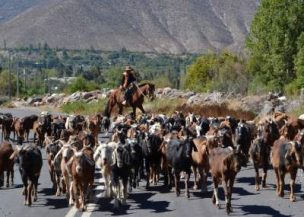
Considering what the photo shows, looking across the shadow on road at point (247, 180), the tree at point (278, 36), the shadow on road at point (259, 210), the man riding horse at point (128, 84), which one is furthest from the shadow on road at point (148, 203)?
the tree at point (278, 36)

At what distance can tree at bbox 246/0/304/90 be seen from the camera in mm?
54438

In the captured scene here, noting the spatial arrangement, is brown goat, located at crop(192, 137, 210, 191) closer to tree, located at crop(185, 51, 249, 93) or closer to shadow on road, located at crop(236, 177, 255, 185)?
shadow on road, located at crop(236, 177, 255, 185)

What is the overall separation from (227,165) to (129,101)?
21.4 metres

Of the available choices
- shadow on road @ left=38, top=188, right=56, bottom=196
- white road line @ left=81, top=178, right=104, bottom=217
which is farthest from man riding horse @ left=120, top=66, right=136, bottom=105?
white road line @ left=81, top=178, right=104, bottom=217

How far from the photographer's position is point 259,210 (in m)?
16.9

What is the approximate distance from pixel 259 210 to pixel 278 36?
38748 millimetres

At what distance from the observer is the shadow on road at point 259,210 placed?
1645 cm

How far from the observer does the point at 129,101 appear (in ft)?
123

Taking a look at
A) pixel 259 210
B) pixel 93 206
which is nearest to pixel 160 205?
pixel 93 206

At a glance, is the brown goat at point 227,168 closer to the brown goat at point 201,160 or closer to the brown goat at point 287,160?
the brown goat at point 287,160

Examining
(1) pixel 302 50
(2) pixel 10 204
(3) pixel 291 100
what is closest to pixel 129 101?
(3) pixel 291 100

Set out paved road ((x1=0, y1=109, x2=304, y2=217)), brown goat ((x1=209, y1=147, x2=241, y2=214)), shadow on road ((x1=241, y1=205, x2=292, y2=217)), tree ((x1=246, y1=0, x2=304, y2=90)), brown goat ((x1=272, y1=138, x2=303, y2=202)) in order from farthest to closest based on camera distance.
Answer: tree ((x1=246, y1=0, x2=304, y2=90)) < brown goat ((x1=272, y1=138, x2=303, y2=202)) < paved road ((x1=0, y1=109, x2=304, y2=217)) < shadow on road ((x1=241, y1=205, x2=292, y2=217)) < brown goat ((x1=209, y1=147, x2=241, y2=214))

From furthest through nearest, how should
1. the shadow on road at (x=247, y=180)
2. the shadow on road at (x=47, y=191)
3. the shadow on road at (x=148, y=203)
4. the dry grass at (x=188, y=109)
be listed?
the dry grass at (x=188, y=109) < the shadow on road at (x=247, y=180) < the shadow on road at (x=47, y=191) < the shadow on road at (x=148, y=203)

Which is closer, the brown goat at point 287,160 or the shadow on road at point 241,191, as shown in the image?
the brown goat at point 287,160
